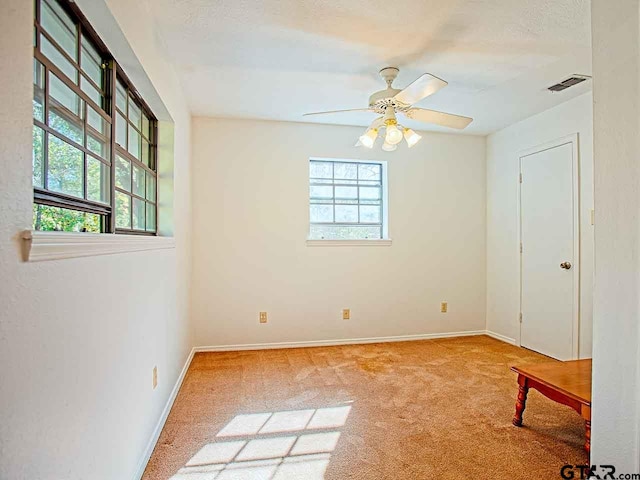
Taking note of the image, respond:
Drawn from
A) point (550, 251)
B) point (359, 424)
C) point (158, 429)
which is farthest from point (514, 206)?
point (158, 429)

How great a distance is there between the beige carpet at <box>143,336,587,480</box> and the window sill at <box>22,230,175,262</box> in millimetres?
1163

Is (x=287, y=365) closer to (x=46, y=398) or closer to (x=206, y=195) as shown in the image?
(x=206, y=195)

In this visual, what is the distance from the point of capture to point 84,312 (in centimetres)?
119

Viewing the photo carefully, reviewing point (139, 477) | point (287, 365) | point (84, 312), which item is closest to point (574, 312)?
point (287, 365)

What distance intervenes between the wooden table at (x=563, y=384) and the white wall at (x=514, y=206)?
4.37 ft

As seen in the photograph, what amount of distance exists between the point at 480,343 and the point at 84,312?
404cm

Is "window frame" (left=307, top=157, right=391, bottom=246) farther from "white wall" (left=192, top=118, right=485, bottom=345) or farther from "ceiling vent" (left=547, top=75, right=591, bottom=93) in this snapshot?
"ceiling vent" (left=547, top=75, right=591, bottom=93)

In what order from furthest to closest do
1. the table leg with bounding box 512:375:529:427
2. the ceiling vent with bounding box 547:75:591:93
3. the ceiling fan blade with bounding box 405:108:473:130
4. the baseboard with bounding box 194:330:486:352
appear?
the baseboard with bounding box 194:330:486:352 → the ceiling vent with bounding box 547:75:591:93 → the ceiling fan blade with bounding box 405:108:473:130 → the table leg with bounding box 512:375:529:427

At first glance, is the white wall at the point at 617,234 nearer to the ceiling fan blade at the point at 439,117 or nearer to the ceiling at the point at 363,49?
the ceiling at the point at 363,49

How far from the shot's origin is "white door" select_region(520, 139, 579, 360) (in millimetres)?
3479

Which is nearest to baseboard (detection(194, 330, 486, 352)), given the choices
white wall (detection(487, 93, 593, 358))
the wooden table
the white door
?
white wall (detection(487, 93, 593, 358))

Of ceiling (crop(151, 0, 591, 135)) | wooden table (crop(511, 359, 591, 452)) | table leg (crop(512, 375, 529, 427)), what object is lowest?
table leg (crop(512, 375, 529, 427))

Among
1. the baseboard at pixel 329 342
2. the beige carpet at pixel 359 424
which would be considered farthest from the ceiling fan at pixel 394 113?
the baseboard at pixel 329 342

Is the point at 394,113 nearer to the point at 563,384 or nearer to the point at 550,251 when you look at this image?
the point at 563,384
